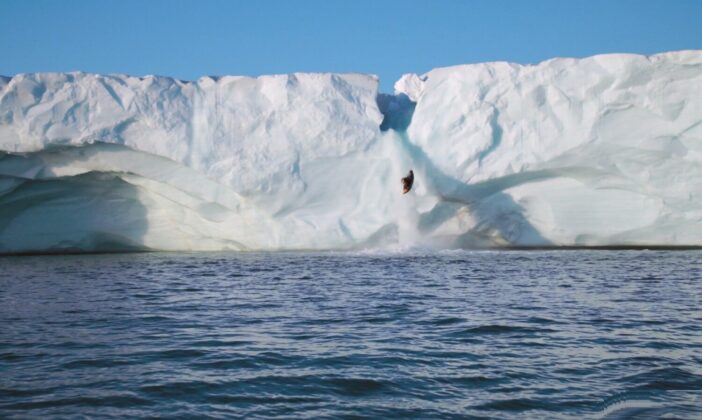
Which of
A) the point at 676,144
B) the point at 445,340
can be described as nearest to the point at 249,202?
the point at 676,144

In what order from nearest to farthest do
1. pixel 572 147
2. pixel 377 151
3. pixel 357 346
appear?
pixel 357 346
pixel 572 147
pixel 377 151

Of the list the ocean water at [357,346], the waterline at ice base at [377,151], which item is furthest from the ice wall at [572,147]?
the ocean water at [357,346]

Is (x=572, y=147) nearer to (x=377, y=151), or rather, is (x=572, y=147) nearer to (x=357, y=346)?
(x=377, y=151)

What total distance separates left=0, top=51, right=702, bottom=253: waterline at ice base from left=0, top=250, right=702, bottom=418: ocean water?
508 cm

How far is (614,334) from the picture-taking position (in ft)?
18.6

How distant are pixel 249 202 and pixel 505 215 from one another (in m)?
5.78

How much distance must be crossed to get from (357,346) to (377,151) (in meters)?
10.7

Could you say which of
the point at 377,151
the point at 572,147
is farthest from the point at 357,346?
the point at 572,147

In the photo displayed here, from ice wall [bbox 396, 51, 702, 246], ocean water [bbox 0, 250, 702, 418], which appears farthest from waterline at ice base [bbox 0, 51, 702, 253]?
ocean water [bbox 0, 250, 702, 418]

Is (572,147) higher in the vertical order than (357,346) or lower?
higher

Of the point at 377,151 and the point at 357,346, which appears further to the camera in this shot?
the point at 377,151

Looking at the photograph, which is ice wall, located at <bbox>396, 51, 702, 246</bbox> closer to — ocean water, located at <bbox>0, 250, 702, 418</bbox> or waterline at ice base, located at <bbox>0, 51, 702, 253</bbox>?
waterline at ice base, located at <bbox>0, 51, 702, 253</bbox>

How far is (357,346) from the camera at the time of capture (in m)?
5.29

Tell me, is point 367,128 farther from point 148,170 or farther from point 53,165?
point 53,165
